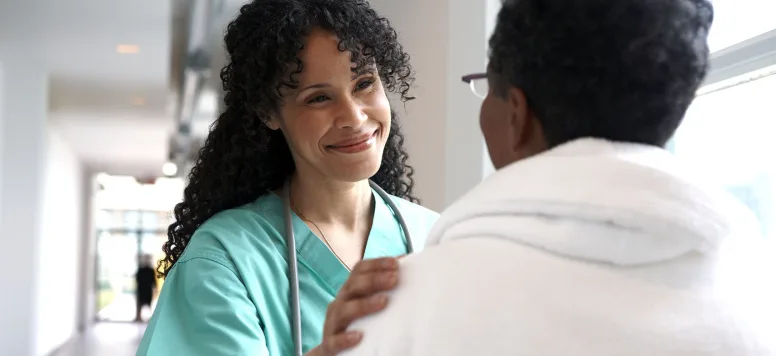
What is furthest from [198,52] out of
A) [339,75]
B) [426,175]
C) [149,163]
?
[149,163]

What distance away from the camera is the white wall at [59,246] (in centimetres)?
910

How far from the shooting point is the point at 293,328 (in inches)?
51.0

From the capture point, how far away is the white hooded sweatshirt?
2.03ft

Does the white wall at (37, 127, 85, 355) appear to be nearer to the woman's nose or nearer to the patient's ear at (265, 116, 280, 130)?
the patient's ear at (265, 116, 280, 130)

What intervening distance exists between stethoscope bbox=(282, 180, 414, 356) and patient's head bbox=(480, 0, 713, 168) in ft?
2.18

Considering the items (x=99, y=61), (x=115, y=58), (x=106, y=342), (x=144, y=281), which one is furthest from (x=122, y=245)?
(x=115, y=58)

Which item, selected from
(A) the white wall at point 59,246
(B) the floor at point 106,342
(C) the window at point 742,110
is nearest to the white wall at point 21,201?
(A) the white wall at point 59,246

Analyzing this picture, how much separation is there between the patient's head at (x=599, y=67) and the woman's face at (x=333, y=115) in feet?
2.29

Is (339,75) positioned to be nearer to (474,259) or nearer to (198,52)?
(474,259)

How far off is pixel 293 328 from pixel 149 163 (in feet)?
47.9

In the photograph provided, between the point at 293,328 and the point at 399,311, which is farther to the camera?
the point at 293,328

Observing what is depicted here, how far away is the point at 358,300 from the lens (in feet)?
2.43

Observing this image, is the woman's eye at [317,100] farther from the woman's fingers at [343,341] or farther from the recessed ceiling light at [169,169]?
the recessed ceiling light at [169,169]

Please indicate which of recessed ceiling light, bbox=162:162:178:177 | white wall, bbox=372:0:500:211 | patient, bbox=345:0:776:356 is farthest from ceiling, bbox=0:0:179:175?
patient, bbox=345:0:776:356
